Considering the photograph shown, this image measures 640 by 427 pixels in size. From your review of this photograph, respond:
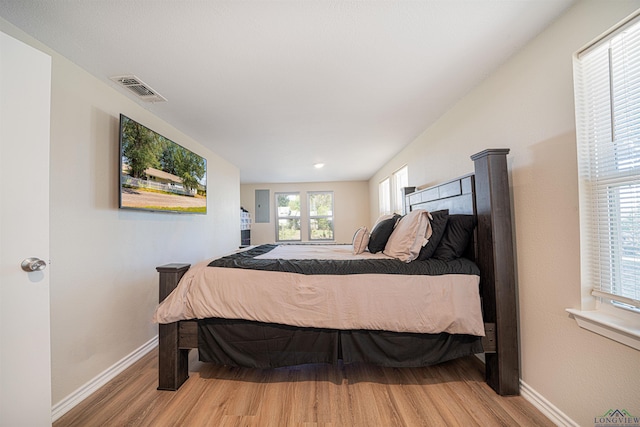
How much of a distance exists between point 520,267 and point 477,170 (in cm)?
70

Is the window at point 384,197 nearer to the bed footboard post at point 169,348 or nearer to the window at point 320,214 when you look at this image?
the window at point 320,214

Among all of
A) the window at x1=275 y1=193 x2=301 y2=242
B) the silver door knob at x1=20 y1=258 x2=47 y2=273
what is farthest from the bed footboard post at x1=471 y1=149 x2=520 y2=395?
the window at x1=275 y1=193 x2=301 y2=242

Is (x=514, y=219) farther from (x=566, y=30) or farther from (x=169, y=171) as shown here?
(x=169, y=171)

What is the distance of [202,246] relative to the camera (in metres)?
3.40

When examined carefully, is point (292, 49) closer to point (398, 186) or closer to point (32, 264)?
point (32, 264)

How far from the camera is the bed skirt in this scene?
1648 mm

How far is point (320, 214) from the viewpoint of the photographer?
6875 millimetres

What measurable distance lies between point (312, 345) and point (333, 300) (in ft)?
1.16

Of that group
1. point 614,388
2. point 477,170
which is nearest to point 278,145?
point 477,170

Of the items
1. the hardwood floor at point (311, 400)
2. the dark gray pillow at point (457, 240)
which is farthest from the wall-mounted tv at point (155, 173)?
the dark gray pillow at point (457, 240)

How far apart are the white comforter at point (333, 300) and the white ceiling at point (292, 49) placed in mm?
1468

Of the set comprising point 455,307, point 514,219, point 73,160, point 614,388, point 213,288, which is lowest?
point 614,388

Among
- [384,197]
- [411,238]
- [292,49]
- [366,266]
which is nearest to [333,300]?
[366,266]

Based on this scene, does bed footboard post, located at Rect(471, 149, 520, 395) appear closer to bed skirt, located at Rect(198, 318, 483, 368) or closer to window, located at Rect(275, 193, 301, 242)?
bed skirt, located at Rect(198, 318, 483, 368)
